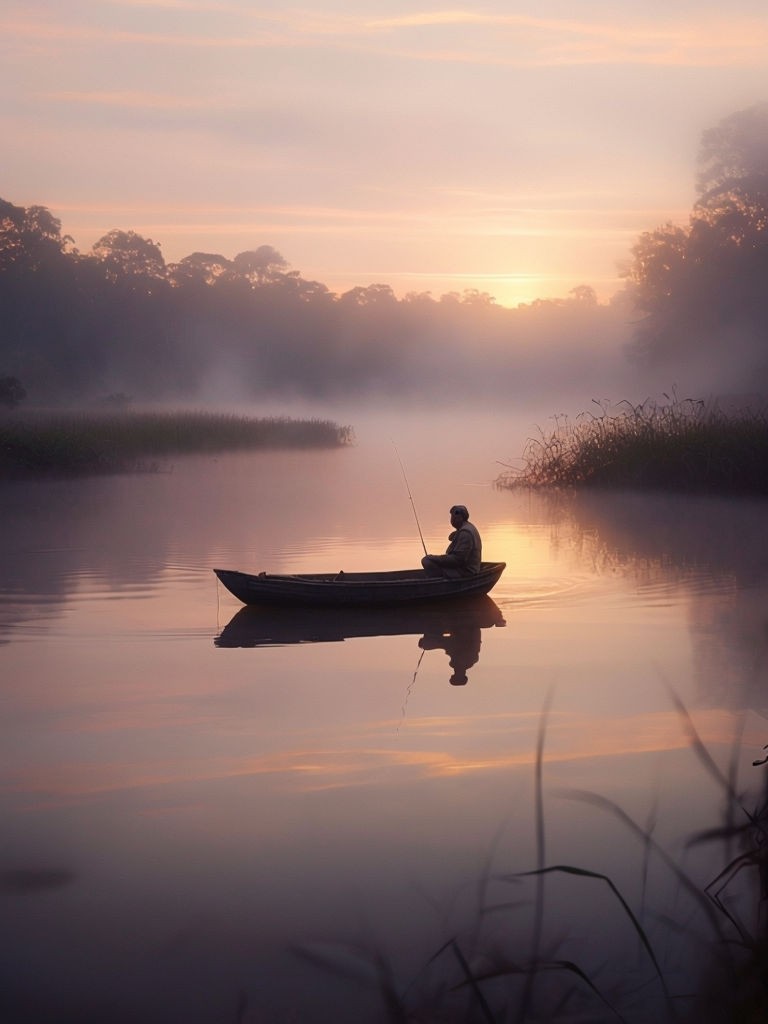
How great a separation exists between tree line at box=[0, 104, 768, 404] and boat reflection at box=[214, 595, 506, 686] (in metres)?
31.8

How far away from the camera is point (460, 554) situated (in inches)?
480

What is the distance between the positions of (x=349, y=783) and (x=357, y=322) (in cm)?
9794

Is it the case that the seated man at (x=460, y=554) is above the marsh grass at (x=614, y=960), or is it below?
above

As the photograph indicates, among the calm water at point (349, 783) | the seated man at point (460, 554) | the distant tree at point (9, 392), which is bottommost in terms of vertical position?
the calm water at point (349, 783)

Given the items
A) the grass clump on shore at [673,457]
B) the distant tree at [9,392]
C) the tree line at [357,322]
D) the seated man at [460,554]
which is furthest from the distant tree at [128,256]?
the seated man at [460,554]

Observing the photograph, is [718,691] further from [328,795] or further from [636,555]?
[636,555]

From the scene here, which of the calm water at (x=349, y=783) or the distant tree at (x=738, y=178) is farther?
the distant tree at (x=738, y=178)

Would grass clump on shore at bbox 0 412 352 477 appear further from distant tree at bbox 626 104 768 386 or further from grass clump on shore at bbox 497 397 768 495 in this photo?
distant tree at bbox 626 104 768 386

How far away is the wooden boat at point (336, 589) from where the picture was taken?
38.0 ft

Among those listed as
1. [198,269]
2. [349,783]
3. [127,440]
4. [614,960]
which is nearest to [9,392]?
[127,440]

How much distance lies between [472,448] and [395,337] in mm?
64415

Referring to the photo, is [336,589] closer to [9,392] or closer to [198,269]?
[9,392]

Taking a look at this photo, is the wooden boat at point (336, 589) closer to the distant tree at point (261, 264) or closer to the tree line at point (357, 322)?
the tree line at point (357, 322)

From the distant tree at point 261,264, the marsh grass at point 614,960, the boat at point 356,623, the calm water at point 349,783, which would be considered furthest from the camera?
the distant tree at point 261,264
